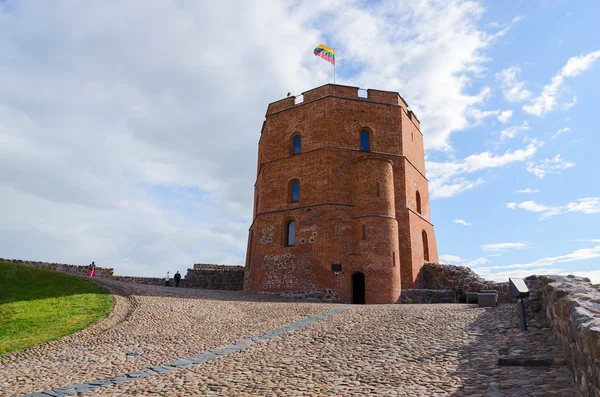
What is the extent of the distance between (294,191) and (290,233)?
2777 mm

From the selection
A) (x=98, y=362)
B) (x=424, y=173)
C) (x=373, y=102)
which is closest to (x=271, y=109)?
(x=373, y=102)

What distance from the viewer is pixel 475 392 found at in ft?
17.5

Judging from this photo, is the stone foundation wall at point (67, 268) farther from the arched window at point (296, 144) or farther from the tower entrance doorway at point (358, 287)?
the tower entrance doorway at point (358, 287)

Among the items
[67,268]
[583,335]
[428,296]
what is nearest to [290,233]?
[428,296]

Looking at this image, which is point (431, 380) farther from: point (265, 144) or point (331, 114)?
point (265, 144)

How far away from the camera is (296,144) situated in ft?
83.9

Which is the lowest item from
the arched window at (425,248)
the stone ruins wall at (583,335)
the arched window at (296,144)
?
the stone ruins wall at (583,335)

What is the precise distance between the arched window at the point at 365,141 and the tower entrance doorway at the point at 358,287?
8.10m

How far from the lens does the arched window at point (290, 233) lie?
23391 millimetres

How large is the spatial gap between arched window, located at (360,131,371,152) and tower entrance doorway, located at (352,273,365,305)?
810 centimetres

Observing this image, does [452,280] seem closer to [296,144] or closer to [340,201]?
[340,201]

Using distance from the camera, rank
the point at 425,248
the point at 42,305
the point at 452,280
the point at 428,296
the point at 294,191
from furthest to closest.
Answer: the point at 425,248 < the point at 294,191 < the point at 452,280 < the point at 428,296 < the point at 42,305

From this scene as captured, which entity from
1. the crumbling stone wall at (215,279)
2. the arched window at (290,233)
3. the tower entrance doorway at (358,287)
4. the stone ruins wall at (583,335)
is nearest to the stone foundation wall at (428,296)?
the tower entrance doorway at (358,287)

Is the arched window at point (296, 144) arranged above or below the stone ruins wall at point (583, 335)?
above
